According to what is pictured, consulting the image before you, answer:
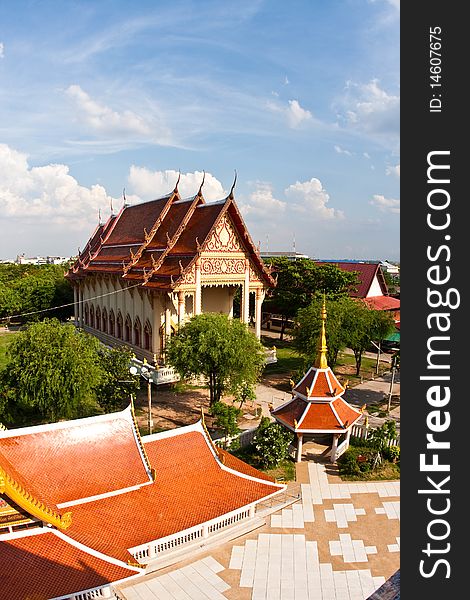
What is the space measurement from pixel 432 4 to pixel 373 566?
39.6 feet

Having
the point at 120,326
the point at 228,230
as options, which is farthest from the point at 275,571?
the point at 120,326

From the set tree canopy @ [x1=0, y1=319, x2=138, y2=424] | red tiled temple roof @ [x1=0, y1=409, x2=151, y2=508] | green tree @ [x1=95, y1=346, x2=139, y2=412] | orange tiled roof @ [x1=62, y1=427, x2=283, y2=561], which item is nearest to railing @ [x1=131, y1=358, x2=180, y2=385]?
green tree @ [x1=95, y1=346, x2=139, y2=412]

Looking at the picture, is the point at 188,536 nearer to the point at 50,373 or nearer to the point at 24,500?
the point at 24,500

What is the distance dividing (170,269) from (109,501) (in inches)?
645

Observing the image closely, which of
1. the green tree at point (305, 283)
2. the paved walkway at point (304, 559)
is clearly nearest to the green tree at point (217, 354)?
the paved walkway at point (304, 559)

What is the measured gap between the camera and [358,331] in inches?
1060

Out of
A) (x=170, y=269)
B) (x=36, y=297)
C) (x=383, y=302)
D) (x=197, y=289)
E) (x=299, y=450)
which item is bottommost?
(x=299, y=450)

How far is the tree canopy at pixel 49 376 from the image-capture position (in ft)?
55.9

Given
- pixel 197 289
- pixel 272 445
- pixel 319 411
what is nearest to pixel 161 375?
pixel 197 289

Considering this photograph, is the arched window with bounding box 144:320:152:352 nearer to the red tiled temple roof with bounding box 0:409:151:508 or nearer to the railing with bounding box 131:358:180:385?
the railing with bounding box 131:358:180:385

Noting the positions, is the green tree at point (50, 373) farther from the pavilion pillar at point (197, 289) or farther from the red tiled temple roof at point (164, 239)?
the pavilion pillar at point (197, 289)

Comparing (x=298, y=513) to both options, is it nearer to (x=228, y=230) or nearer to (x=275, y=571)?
(x=275, y=571)

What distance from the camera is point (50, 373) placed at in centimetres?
1689

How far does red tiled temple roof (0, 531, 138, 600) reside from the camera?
856 centimetres
